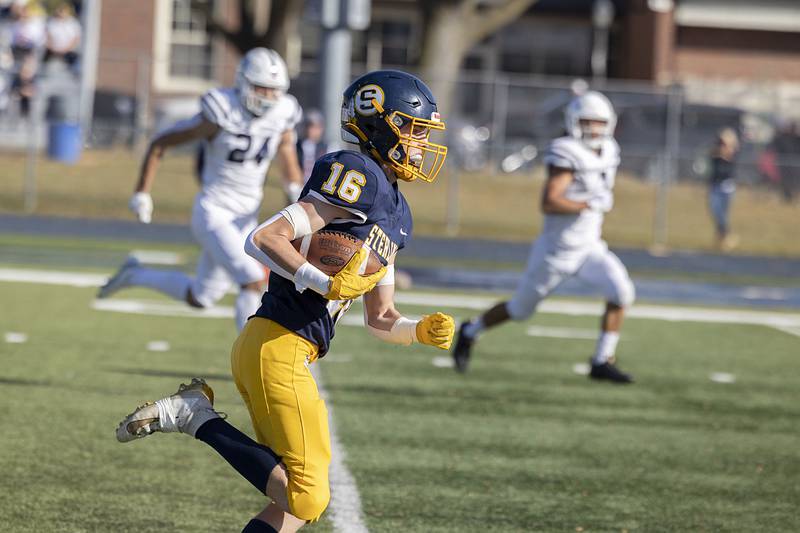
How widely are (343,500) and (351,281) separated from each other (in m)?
1.77

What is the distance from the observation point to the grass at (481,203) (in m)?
17.9

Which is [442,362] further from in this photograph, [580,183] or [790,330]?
[790,330]

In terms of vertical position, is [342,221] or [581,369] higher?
[342,221]

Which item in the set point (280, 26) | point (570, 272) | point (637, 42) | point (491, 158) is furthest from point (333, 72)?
point (637, 42)

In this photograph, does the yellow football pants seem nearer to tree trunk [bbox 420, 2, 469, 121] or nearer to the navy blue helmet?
the navy blue helmet

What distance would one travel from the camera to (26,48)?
2023 centimetres

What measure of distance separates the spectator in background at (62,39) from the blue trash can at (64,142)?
230 cm

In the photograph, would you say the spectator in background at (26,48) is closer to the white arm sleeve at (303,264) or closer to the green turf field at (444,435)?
the green turf field at (444,435)

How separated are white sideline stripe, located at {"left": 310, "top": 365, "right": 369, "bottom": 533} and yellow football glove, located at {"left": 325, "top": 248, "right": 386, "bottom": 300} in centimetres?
139

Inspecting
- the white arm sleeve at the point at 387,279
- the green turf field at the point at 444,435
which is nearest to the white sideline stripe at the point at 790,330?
the green turf field at the point at 444,435

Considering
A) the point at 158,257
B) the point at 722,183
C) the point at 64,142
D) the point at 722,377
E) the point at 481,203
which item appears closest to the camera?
the point at 722,377

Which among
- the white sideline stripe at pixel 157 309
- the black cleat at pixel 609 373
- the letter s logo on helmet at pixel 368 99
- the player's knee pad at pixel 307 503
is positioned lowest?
the white sideline stripe at pixel 157 309

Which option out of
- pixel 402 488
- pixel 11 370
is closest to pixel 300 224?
pixel 402 488

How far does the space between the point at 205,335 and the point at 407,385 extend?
6.88 ft
